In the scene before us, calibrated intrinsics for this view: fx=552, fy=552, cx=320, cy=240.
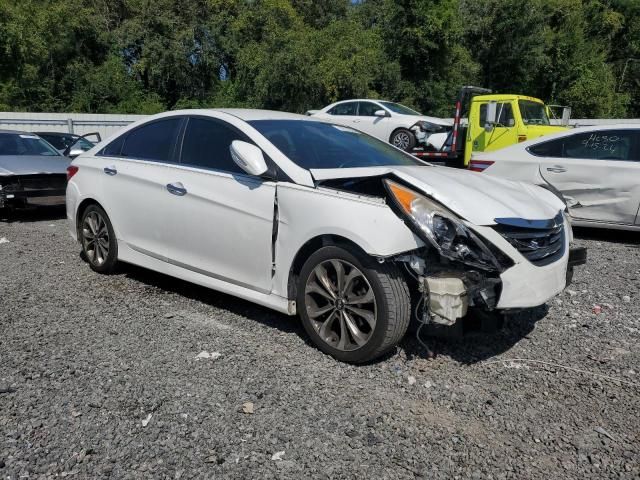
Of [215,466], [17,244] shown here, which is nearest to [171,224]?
[215,466]

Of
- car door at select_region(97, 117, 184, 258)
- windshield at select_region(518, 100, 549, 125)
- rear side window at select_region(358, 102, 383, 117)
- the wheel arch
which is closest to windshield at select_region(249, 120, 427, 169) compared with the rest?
the wheel arch

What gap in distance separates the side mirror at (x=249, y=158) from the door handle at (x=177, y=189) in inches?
27.2

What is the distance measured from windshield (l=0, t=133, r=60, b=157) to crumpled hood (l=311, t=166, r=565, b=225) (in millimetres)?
7446

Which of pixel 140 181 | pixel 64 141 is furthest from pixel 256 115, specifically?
pixel 64 141

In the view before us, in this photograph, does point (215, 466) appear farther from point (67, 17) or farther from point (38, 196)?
point (67, 17)

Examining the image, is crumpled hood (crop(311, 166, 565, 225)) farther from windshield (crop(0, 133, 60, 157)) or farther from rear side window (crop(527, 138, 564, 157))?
windshield (crop(0, 133, 60, 157))

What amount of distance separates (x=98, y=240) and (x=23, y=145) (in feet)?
17.5

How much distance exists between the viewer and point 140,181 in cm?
467

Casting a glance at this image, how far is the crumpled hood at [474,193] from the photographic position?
3219 mm

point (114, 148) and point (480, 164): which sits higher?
point (114, 148)

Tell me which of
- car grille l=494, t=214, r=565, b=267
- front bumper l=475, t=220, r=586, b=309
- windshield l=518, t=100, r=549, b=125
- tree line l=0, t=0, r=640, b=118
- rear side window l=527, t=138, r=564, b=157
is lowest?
front bumper l=475, t=220, r=586, b=309

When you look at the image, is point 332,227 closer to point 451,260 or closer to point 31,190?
point 451,260

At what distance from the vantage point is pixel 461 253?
3.13 metres

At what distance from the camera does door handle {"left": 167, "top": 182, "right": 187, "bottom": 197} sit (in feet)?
13.9
